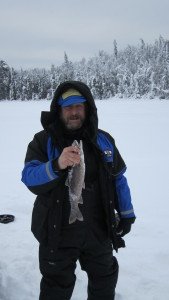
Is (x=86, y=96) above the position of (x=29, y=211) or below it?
above

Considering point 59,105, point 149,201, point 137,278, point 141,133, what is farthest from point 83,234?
point 141,133

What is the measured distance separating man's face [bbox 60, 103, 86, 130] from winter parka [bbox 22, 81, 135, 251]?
0.06 metres

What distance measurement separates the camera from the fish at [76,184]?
229 centimetres

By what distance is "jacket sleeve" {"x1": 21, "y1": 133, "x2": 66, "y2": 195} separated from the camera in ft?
7.86

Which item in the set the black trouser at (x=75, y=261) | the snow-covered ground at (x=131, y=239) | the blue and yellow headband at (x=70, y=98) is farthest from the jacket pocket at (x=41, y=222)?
the snow-covered ground at (x=131, y=239)

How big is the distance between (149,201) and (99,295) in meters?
3.78

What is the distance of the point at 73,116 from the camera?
8.59 ft

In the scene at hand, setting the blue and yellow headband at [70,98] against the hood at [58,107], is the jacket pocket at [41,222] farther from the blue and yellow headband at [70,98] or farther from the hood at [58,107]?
the blue and yellow headband at [70,98]

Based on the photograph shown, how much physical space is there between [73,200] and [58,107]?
724 millimetres

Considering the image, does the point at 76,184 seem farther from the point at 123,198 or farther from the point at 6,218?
the point at 6,218

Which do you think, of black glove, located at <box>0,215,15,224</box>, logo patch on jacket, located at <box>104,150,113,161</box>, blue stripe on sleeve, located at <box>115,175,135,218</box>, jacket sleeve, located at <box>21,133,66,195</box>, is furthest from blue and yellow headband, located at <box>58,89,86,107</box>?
black glove, located at <box>0,215,15,224</box>

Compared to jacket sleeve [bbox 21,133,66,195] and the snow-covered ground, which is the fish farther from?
the snow-covered ground

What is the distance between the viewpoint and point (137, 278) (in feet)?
12.7

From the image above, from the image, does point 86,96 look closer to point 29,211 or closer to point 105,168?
point 105,168
